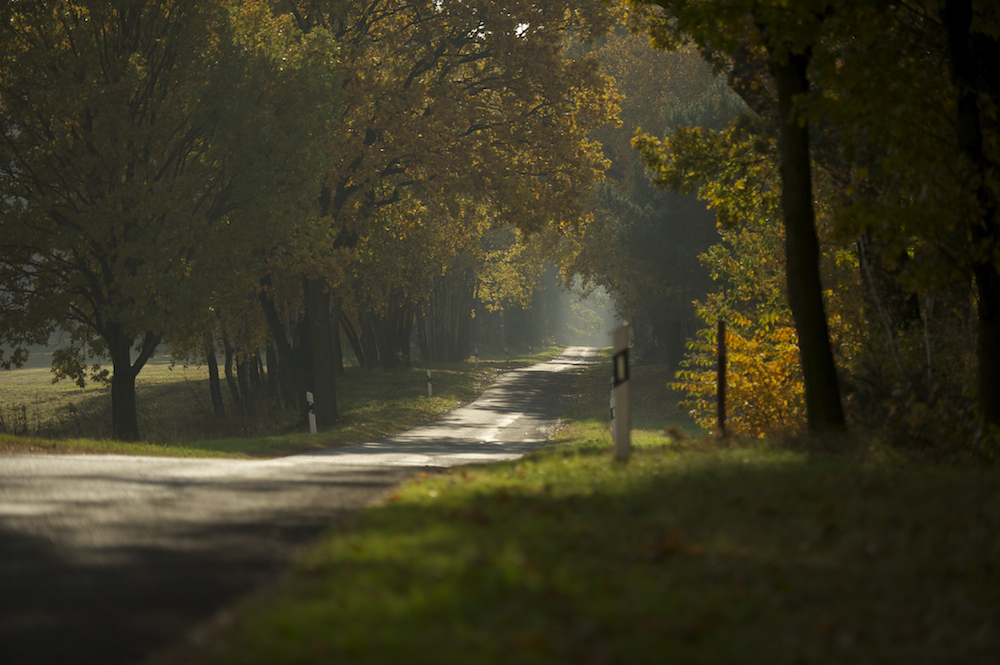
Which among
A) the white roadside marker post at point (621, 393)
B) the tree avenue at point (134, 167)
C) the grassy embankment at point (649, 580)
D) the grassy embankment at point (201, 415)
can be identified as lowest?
the grassy embankment at point (201, 415)

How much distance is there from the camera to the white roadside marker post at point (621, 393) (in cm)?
963

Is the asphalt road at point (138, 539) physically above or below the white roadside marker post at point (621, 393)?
below

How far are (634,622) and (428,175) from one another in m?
23.0

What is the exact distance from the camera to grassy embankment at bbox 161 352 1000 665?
Result: 3.98 meters

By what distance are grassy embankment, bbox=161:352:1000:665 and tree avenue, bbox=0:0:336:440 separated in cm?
A: 1462

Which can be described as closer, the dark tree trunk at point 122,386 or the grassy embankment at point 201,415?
the grassy embankment at point 201,415

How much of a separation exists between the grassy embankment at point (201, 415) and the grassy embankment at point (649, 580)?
33.6 feet

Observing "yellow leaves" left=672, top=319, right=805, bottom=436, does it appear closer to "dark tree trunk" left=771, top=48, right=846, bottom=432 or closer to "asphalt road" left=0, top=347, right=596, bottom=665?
"dark tree trunk" left=771, top=48, right=846, bottom=432

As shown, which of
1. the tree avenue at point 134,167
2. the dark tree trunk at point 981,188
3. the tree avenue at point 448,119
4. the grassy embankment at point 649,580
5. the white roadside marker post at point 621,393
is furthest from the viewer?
the tree avenue at point 448,119

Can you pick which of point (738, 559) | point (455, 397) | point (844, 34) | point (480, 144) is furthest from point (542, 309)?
point (738, 559)

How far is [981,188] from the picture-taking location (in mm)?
10930

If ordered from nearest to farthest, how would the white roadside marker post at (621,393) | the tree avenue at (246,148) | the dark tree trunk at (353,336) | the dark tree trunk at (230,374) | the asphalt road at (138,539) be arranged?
the asphalt road at (138,539) → the white roadside marker post at (621,393) → the tree avenue at (246,148) → the dark tree trunk at (230,374) → the dark tree trunk at (353,336)

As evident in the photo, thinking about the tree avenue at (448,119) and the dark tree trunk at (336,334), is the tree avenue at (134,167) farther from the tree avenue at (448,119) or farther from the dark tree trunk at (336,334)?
the dark tree trunk at (336,334)

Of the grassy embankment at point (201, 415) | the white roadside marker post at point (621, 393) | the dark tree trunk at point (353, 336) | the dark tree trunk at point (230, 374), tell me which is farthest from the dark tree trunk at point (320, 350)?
the white roadside marker post at point (621, 393)
